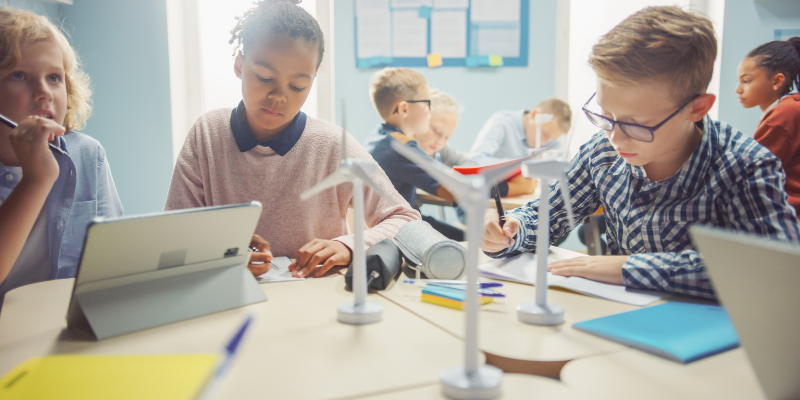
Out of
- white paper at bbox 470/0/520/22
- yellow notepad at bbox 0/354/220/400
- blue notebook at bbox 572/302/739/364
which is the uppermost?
white paper at bbox 470/0/520/22

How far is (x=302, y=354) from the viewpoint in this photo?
71 centimetres

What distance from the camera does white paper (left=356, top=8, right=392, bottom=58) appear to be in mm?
3609

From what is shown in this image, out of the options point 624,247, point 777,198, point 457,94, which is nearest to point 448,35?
point 457,94

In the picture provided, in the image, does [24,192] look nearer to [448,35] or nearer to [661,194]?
[661,194]

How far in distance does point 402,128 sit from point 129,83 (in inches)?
67.1

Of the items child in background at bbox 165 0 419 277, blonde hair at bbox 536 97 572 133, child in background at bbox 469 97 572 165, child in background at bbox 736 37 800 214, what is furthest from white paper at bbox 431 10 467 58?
child in background at bbox 165 0 419 277

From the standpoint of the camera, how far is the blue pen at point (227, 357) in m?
0.35

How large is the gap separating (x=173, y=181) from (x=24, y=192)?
379 mm

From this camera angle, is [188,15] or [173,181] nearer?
[173,181]

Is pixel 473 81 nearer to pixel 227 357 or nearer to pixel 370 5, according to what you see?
pixel 370 5

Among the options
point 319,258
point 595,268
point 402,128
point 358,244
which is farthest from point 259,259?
point 402,128

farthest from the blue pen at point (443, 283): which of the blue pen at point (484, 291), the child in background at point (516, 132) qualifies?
the child in background at point (516, 132)

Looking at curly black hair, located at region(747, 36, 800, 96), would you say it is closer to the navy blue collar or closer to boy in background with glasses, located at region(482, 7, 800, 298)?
boy in background with glasses, located at region(482, 7, 800, 298)

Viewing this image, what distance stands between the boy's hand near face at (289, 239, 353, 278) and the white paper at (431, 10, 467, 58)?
2.84m
